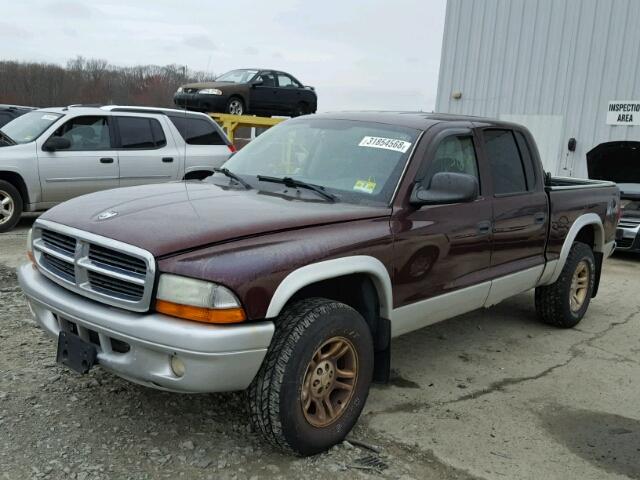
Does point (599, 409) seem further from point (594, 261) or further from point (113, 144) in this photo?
point (113, 144)

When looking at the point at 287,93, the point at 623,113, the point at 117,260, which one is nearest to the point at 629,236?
the point at 623,113

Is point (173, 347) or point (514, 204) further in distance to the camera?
point (514, 204)

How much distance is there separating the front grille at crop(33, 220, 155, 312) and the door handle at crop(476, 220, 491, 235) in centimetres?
233

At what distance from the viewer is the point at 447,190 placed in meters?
3.65

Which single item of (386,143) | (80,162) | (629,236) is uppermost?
(386,143)

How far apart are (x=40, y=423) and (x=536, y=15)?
14.5 metres

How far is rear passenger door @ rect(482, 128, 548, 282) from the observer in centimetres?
450

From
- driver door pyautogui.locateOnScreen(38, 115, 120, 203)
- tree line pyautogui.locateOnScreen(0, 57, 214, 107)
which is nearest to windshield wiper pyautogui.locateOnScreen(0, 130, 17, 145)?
driver door pyautogui.locateOnScreen(38, 115, 120, 203)

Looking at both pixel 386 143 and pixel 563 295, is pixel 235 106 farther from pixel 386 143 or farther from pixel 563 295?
pixel 386 143

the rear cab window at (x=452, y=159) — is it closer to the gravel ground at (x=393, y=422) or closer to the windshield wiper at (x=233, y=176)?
the windshield wiper at (x=233, y=176)

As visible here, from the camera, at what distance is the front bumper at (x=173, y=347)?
271 centimetres

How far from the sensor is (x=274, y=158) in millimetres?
4336

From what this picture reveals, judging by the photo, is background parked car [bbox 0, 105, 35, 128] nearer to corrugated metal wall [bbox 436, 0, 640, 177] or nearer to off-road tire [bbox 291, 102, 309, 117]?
off-road tire [bbox 291, 102, 309, 117]

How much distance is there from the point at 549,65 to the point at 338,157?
12382mm
